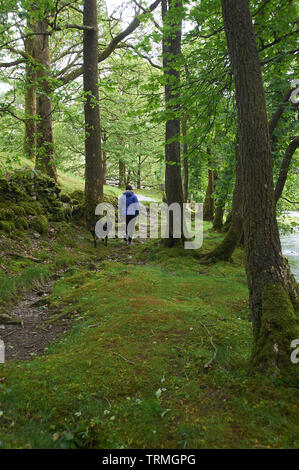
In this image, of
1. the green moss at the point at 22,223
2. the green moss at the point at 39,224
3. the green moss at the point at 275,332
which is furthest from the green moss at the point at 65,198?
the green moss at the point at 275,332

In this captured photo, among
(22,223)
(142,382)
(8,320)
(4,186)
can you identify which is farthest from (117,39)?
(142,382)

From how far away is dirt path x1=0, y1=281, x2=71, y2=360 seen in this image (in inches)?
157

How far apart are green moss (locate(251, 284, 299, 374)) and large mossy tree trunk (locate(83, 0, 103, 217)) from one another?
8648mm

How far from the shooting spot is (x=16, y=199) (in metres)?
8.99

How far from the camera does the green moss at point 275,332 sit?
9.08ft

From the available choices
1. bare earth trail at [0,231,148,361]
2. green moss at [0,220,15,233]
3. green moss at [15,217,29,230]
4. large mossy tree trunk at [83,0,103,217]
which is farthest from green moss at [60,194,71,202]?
bare earth trail at [0,231,148,361]

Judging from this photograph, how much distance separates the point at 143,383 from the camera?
9.76 feet

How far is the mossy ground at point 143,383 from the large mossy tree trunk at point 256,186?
2.23 feet

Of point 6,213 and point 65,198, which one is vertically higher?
point 65,198

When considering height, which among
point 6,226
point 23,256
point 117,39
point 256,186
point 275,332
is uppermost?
point 117,39

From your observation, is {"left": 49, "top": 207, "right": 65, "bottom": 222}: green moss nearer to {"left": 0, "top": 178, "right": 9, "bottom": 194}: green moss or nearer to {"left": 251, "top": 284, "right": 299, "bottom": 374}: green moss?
{"left": 0, "top": 178, "right": 9, "bottom": 194}: green moss

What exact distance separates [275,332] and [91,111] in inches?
397

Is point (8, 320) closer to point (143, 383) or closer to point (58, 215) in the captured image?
point (143, 383)

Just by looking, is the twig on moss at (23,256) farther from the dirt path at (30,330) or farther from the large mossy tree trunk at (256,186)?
the large mossy tree trunk at (256,186)
